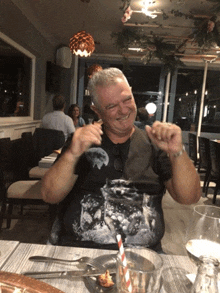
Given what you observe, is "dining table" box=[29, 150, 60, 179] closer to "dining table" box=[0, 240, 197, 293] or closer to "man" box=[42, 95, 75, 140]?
"dining table" box=[0, 240, 197, 293]

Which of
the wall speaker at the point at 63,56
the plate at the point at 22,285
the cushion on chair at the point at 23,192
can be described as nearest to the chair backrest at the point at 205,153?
the cushion on chair at the point at 23,192

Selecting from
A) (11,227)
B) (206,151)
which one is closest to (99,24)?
(206,151)

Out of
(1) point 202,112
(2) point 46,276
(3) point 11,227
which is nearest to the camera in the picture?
(2) point 46,276

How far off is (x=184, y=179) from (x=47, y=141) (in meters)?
3.00

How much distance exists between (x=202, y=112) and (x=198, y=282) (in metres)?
7.87

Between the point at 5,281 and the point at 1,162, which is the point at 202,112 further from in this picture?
the point at 5,281

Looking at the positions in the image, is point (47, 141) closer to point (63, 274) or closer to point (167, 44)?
point (167, 44)

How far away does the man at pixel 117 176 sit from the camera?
121 centimetres

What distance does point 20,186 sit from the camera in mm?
2693

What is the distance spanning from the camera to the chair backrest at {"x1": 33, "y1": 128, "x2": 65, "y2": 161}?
3951 millimetres

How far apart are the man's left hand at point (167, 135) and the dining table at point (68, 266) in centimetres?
46

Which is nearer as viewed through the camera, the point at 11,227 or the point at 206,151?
the point at 11,227

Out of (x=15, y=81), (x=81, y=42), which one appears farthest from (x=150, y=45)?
(x=15, y=81)

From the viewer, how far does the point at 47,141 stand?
396 centimetres
